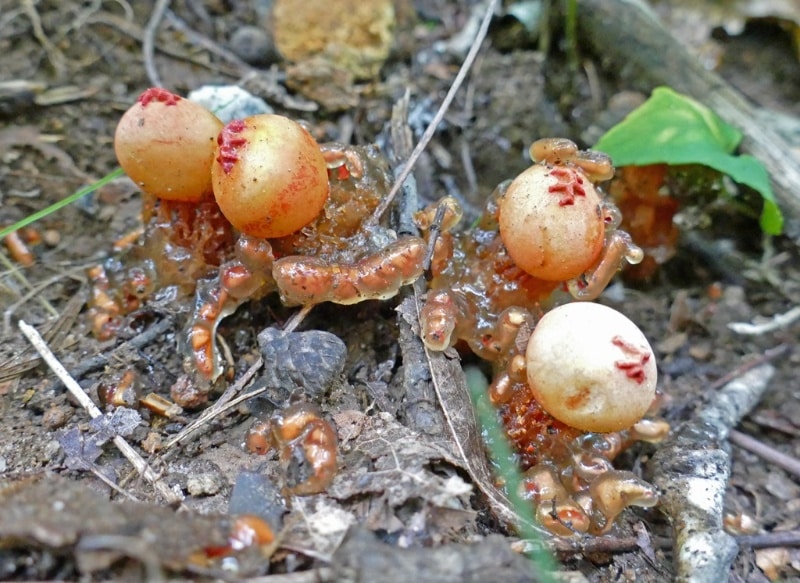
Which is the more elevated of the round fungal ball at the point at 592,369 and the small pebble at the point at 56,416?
the round fungal ball at the point at 592,369

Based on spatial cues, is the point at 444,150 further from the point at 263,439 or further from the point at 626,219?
the point at 263,439

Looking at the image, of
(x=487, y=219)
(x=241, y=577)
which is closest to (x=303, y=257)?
(x=487, y=219)

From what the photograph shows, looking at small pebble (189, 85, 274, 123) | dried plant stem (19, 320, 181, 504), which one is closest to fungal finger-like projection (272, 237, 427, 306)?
dried plant stem (19, 320, 181, 504)

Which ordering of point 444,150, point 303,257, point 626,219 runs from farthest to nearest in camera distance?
point 444,150 → point 626,219 → point 303,257

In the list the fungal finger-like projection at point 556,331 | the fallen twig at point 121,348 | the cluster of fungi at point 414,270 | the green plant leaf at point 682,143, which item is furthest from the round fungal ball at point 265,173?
the green plant leaf at point 682,143

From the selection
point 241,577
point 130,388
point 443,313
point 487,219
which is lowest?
point 130,388

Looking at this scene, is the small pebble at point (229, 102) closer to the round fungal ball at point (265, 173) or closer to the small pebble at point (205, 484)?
the round fungal ball at point (265, 173)

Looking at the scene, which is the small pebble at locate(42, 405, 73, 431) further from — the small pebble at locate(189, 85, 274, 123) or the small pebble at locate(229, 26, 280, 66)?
the small pebble at locate(229, 26, 280, 66)
